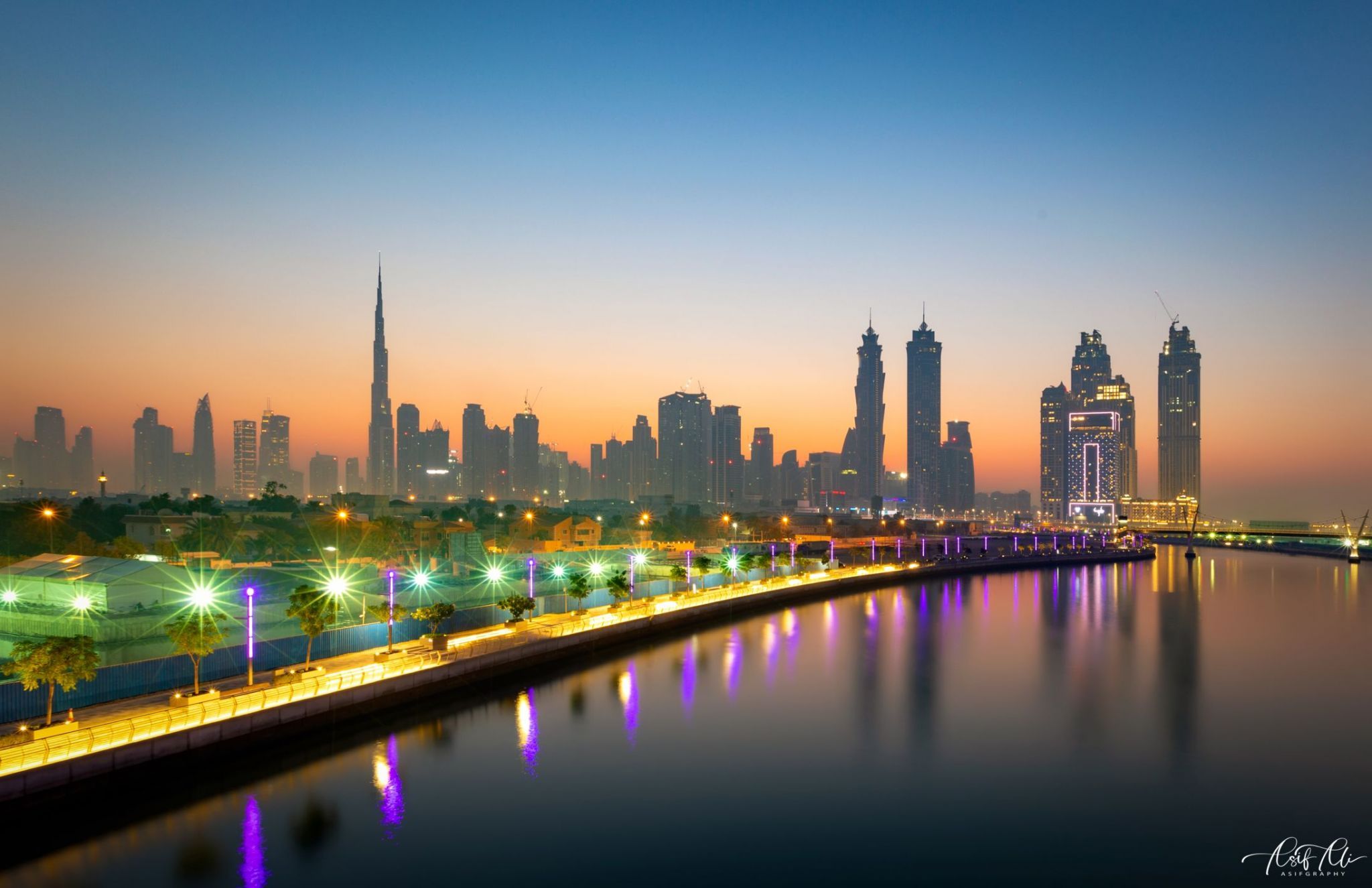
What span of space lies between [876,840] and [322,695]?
51.9ft

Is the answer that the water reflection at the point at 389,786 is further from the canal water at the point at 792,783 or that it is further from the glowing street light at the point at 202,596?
the glowing street light at the point at 202,596

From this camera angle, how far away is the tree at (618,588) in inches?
1790

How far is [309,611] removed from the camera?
26.1m

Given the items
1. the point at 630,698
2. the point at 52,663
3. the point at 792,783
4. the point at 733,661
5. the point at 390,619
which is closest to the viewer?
the point at 52,663

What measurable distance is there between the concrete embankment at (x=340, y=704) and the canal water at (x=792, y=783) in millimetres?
616

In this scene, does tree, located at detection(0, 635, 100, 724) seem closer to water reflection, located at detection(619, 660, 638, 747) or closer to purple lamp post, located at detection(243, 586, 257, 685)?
purple lamp post, located at detection(243, 586, 257, 685)

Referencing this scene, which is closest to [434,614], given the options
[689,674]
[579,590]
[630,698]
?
[630,698]

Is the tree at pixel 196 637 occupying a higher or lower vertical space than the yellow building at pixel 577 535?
higher

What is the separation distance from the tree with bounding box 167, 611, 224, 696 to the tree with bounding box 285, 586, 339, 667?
103 inches

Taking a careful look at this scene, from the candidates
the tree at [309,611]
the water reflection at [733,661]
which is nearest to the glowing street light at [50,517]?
the tree at [309,611]

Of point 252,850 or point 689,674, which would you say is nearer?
point 252,850

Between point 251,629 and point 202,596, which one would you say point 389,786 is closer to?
point 251,629

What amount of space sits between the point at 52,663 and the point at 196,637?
140 inches

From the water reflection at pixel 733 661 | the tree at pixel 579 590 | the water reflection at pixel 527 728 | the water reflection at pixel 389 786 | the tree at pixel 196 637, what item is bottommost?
the water reflection at pixel 733 661
